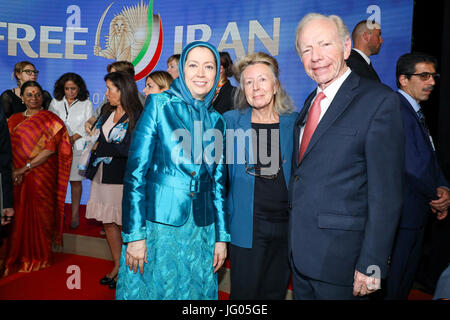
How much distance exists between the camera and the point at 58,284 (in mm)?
3047

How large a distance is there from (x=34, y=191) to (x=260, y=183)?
8.18 feet

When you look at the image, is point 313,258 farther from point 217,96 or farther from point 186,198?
point 217,96

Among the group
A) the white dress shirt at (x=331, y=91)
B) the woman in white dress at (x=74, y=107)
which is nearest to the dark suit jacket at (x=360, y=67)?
the white dress shirt at (x=331, y=91)

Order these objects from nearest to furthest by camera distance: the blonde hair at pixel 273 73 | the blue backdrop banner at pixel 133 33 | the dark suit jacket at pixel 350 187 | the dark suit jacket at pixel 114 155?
1. the dark suit jacket at pixel 350 187
2. the blonde hair at pixel 273 73
3. the dark suit jacket at pixel 114 155
4. the blue backdrop banner at pixel 133 33

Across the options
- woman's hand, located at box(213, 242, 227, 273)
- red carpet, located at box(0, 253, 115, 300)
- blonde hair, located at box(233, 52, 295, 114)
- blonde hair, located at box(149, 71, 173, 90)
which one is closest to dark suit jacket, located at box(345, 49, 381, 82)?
blonde hair, located at box(233, 52, 295, 114)

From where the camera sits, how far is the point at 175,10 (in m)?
5.36

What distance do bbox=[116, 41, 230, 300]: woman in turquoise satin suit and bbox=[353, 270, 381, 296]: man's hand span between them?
70cm

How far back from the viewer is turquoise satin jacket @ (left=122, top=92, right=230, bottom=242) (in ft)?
5.25

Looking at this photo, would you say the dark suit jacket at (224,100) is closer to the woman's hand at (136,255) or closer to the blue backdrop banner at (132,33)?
the woman's hand at (136,255)

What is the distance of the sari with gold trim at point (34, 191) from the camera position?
10.9ft

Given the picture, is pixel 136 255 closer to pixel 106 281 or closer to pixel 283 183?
pixel 283 183

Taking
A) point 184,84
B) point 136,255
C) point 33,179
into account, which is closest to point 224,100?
point 184,84

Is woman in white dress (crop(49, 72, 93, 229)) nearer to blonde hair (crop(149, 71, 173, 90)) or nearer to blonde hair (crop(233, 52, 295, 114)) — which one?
blonde hair (crop(149, 71, 173, 90))

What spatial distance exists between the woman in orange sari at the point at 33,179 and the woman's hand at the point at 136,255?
218 cm
